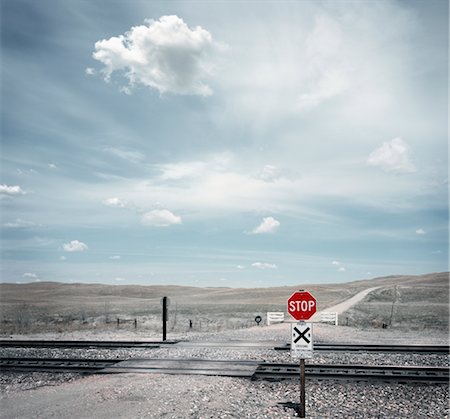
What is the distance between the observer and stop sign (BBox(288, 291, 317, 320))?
9.51m

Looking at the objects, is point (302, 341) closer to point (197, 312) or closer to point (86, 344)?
point (86, 344)

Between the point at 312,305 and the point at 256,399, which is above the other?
the point at 312,305

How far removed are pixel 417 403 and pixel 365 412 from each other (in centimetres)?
148

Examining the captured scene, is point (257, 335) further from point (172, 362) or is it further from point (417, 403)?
point (417, 403)

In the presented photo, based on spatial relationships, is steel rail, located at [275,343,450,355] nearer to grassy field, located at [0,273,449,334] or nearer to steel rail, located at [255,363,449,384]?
steel rail, located at [255,363,449,384]

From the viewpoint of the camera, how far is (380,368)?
42.8 ft

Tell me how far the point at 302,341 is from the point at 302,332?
19 centimetres

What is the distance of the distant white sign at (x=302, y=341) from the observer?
9.39m

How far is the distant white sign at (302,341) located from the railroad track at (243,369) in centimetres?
324

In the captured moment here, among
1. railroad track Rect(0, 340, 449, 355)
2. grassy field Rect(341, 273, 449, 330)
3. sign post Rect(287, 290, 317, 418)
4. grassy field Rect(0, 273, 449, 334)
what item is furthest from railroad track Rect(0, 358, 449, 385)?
grassy field Rect(341, 273, 449, 330)

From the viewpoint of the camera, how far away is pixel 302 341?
947 centimetres

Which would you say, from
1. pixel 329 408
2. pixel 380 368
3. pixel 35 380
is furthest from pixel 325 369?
pixel 35 380

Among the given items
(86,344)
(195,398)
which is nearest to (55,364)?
(86,344)

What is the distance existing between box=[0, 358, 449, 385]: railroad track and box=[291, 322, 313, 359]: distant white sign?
10.6 ft
